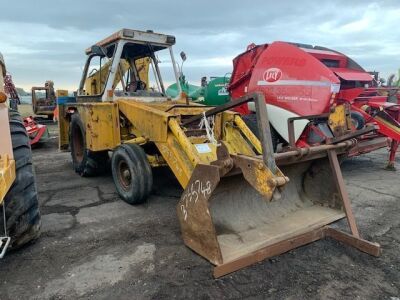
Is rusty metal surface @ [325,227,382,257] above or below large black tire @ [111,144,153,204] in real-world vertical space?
below

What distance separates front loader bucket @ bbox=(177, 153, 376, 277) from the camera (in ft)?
9.15

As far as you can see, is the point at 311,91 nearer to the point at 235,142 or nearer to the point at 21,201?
the point at 235,142

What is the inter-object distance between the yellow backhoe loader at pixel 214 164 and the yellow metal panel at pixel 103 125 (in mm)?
13

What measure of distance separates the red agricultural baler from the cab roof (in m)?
1.76

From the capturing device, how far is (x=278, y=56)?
6.04 metres

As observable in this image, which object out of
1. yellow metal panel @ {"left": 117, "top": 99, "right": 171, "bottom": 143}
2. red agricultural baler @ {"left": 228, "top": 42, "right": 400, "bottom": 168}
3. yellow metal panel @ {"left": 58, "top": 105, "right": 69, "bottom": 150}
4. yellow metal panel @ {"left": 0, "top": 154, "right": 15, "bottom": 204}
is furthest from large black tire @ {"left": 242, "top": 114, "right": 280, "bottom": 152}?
yellow metal panel @ {"left": 0, "top": 154, "right": 15, "bottom": 204}

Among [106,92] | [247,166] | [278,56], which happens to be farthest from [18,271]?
[278,56]

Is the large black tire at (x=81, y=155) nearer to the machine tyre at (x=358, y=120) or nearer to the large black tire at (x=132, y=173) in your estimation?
the large black tire at (x=132, y=173)

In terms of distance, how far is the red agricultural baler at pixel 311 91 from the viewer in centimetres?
545

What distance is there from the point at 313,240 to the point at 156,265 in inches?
53.2

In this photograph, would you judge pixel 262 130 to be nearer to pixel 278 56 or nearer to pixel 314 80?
pixel 314 80

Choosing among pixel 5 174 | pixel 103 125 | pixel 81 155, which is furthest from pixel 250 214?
pixel 81 155

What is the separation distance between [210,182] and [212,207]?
0.58 metres

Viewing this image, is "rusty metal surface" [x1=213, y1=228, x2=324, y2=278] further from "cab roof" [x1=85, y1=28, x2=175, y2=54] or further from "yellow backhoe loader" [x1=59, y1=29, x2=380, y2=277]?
"cab roof" [x1=85, y1=28, x2=175, y2=54]
